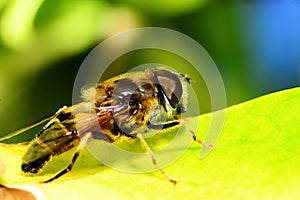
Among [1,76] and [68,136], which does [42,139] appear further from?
[1,76]

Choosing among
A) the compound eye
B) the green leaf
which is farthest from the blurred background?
the green leaf

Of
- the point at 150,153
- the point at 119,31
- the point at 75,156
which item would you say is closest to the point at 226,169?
the point at 150,153

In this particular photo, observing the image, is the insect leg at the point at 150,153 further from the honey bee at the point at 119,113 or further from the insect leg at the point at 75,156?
the insect leg at the point at 75,156

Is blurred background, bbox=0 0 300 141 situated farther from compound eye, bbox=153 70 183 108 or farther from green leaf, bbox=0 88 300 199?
green leaf, bbox=0 88 300 199

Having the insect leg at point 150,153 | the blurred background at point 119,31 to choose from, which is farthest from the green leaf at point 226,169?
the blurred background at point 119,31

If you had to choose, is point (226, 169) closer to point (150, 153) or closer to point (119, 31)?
point (150, 153)

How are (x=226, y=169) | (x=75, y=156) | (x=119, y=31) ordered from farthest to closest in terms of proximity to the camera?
1. (x=119, y=31)
2. (x=75, y=156)
3. (x=226, y=169)
